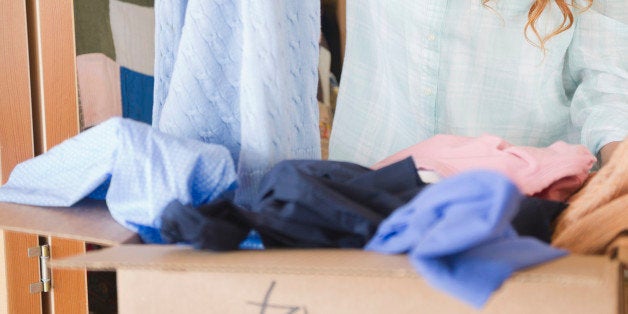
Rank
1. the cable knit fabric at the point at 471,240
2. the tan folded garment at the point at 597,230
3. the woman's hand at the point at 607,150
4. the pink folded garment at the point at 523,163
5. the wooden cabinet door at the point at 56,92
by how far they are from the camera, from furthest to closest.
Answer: the wooden cabinet door at the point at 56,92, the woman's hand at the point at 607,150, the pink folded garment at the point at 523,163, the tan folded garment at the point at 597,230, the cable knit fabric at the point at 471,240

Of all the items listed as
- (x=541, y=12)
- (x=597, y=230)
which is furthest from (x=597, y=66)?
(x=597, y=230)

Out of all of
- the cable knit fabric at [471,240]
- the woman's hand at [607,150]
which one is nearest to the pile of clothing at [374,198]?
the cable knit fabric at [471,240]

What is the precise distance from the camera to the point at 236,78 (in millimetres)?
850

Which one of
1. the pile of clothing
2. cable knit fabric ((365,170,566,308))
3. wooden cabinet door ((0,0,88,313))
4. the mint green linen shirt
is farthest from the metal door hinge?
cable knit fabric ((365,170,566,308))

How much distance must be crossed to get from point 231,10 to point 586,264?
493 millimetres

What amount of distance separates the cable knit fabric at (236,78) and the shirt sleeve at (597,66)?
43 cm

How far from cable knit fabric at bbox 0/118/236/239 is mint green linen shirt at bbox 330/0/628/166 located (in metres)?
0.50

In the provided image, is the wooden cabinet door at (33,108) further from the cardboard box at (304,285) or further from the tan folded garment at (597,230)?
the tan folded garment at (597,230)

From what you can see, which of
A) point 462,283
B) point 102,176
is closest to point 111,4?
point 102,176

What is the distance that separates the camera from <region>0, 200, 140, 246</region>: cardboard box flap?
66cm

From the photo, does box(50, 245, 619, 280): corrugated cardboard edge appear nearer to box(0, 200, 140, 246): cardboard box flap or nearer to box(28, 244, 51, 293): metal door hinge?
box(0, 200, 140, 246): cardboard box flap

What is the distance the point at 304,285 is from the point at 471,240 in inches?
6.1

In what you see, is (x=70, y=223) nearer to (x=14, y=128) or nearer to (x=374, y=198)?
(x=374, y=198)

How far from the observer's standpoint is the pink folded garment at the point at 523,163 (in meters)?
0.75
